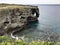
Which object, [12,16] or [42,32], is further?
[12,16]

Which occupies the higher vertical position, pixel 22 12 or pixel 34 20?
pixel 22 12

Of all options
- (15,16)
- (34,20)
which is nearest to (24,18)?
(15,16)

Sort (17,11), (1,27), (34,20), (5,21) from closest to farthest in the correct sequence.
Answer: (1,27) < (5,21) < (17,11) < (34,20)

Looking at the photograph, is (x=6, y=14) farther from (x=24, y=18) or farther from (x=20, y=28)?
(x=24, y=18)

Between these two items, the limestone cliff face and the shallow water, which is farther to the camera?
the limestone cliff face

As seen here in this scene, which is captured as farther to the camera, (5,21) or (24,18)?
(24,18)

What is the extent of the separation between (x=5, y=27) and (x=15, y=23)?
537cm

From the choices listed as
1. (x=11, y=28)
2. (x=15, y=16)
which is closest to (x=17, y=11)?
(x=15, y=16)

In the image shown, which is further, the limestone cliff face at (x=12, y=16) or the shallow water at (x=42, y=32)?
the limestone cliff face at (x=12, y=16)

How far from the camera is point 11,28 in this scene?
37.2m

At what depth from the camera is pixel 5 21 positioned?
117 ft

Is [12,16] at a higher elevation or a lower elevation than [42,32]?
higher

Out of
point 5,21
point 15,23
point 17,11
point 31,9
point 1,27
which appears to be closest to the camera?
point 1,27

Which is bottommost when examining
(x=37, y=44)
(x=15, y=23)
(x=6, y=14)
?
(x=15, y=23)
